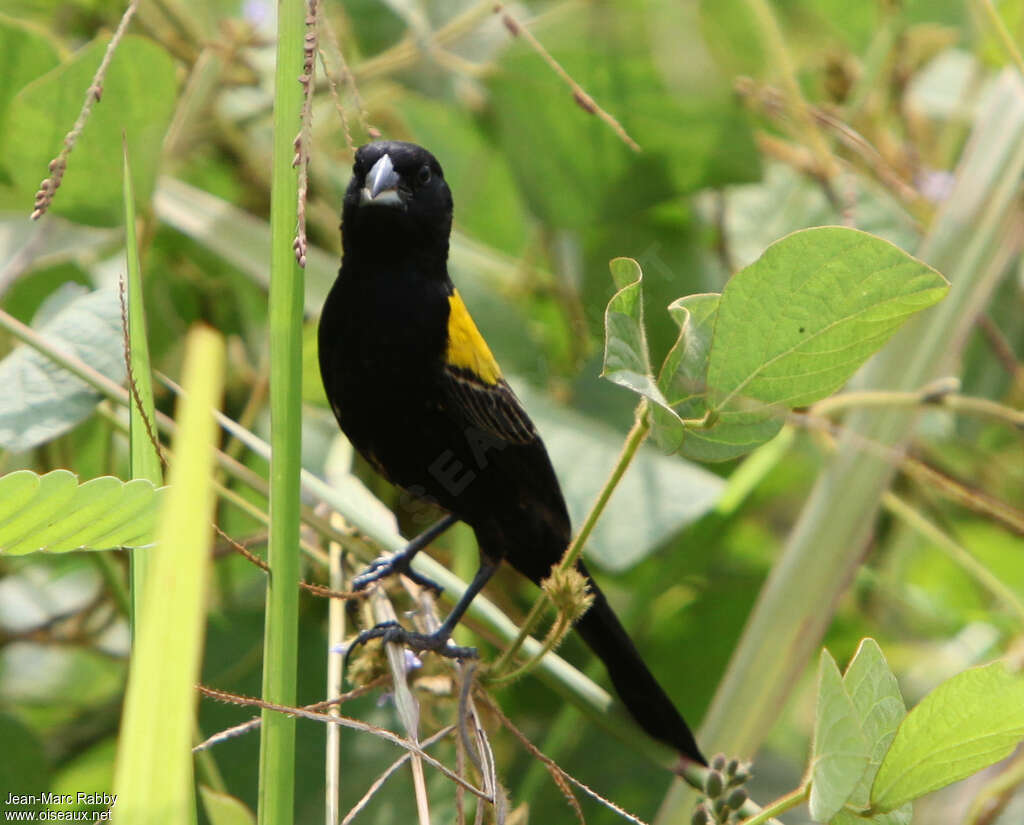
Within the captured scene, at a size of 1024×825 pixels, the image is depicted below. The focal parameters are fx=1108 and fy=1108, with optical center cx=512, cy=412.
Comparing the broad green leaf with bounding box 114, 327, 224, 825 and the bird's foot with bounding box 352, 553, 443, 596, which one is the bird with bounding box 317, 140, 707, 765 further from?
the broad green leaf with bounding box 114, 327, 224, 825

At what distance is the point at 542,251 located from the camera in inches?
112

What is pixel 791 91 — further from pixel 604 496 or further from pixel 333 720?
pixel 333 720

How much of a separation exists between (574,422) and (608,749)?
65 cm

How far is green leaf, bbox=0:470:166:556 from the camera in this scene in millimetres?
1104

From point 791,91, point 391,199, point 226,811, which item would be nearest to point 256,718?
point 226,811

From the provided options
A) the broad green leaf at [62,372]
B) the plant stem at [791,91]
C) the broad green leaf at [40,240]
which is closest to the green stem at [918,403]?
the plant stem at [791,91]

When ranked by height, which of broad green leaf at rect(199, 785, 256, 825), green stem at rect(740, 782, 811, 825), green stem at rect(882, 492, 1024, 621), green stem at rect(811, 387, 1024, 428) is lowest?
green stem at rect(882, 492, 1024, 621)

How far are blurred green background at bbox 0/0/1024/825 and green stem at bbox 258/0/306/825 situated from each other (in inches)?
25.1

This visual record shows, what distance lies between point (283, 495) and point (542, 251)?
1.87 metres

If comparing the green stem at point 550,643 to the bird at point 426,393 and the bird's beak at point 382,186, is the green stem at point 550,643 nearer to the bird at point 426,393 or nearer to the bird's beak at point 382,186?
the bird at point 426,393

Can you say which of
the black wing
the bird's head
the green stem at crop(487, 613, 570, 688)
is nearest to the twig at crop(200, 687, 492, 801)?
the green stem at crop(487, 613, 570, 688)

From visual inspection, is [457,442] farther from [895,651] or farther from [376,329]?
[895,651]

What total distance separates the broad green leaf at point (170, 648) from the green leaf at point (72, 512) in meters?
0.52

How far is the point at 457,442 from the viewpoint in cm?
184
